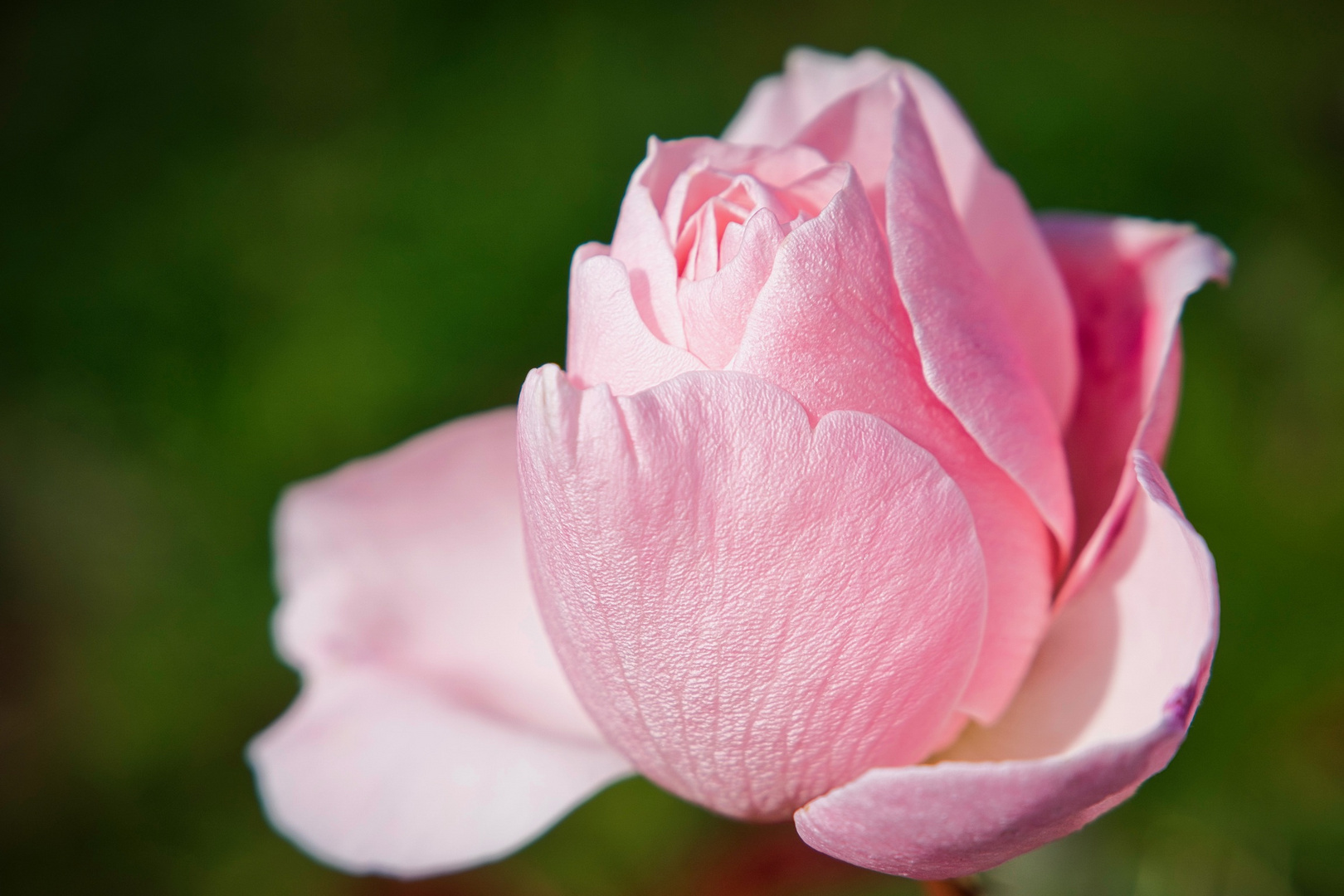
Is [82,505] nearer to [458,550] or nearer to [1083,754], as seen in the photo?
[458,550]

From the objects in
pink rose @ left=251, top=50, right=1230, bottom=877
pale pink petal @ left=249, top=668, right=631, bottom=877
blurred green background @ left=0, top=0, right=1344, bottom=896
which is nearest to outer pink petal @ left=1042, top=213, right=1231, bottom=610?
pink rose @ left=251, top=50, right=1230, bottom=877

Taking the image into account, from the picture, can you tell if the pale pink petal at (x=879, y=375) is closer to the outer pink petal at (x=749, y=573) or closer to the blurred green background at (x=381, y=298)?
the outer pink petal at (x=749, y=573)

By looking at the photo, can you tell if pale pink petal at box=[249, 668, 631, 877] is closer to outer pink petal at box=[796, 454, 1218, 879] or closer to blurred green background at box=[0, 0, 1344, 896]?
outer pink petal at box=[796, 454, 1218, 879]

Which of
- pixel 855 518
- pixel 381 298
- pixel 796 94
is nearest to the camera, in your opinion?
pixel 855 518

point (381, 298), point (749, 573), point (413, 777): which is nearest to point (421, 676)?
point (413, 777)

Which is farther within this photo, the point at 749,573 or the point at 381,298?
the point at 381,298

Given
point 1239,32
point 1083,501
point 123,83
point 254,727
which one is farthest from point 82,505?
point 1239,32

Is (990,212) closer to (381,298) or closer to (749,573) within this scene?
(749,573)
